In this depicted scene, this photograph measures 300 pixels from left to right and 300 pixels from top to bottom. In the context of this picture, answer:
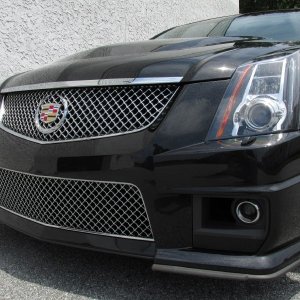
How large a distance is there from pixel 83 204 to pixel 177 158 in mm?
591

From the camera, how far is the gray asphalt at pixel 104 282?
2324 mm

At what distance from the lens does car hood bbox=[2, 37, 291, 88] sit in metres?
2.13

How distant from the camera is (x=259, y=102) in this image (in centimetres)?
200

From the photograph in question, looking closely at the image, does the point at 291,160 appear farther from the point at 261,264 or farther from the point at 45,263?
the point at 45,263

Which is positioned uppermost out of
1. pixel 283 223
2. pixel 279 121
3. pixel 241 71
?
pixel 241 71

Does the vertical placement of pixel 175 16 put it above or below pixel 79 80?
below

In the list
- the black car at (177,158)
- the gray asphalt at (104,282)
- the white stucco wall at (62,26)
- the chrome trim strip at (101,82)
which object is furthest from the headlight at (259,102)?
the white stucco wall at (62,26)

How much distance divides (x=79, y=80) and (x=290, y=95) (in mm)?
1039

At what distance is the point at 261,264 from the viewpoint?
1965mm

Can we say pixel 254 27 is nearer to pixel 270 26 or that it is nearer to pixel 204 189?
pixel 270 26

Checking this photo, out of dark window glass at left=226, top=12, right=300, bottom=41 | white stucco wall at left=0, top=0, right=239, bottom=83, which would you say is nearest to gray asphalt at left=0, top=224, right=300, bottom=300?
dark window glass at left=226, top=12, right=300, bottom=41

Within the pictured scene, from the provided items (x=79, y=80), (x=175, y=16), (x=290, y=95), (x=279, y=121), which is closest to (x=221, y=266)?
(x=279, y=121)

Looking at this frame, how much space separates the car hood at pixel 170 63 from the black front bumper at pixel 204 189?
0.10m

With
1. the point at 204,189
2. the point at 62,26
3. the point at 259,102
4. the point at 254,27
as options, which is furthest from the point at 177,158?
the point at 62,26
